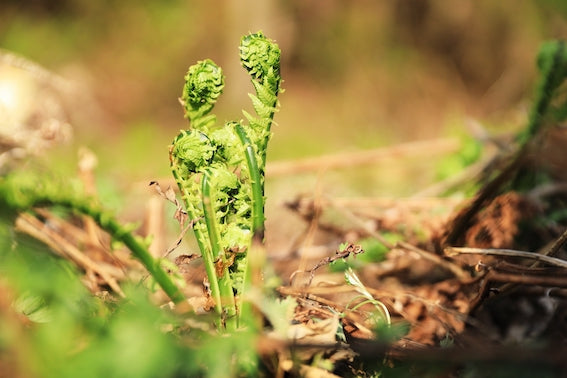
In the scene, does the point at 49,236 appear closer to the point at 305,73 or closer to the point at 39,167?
the point at 39,167

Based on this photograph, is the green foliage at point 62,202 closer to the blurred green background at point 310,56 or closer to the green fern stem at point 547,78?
the green fern stem at point 547,78

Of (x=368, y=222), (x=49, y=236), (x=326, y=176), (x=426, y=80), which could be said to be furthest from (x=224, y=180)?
(x=426, y=80)

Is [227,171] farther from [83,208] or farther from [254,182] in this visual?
[83,208]

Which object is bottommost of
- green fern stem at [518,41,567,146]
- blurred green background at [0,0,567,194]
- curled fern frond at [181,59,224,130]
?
curled fern frond at [181,59,224,130]

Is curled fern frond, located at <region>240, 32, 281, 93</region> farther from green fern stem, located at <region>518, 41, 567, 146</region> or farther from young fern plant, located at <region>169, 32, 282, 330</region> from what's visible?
green fern stem, located at <region>518, 41, 567, 146</region>

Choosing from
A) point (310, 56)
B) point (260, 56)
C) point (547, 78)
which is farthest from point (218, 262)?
point (310, 56)

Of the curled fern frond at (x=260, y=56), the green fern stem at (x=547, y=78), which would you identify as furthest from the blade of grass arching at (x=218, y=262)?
the green fern stem at (x=547, y=78)

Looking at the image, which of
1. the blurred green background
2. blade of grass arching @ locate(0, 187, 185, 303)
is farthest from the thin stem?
the blurred green background
